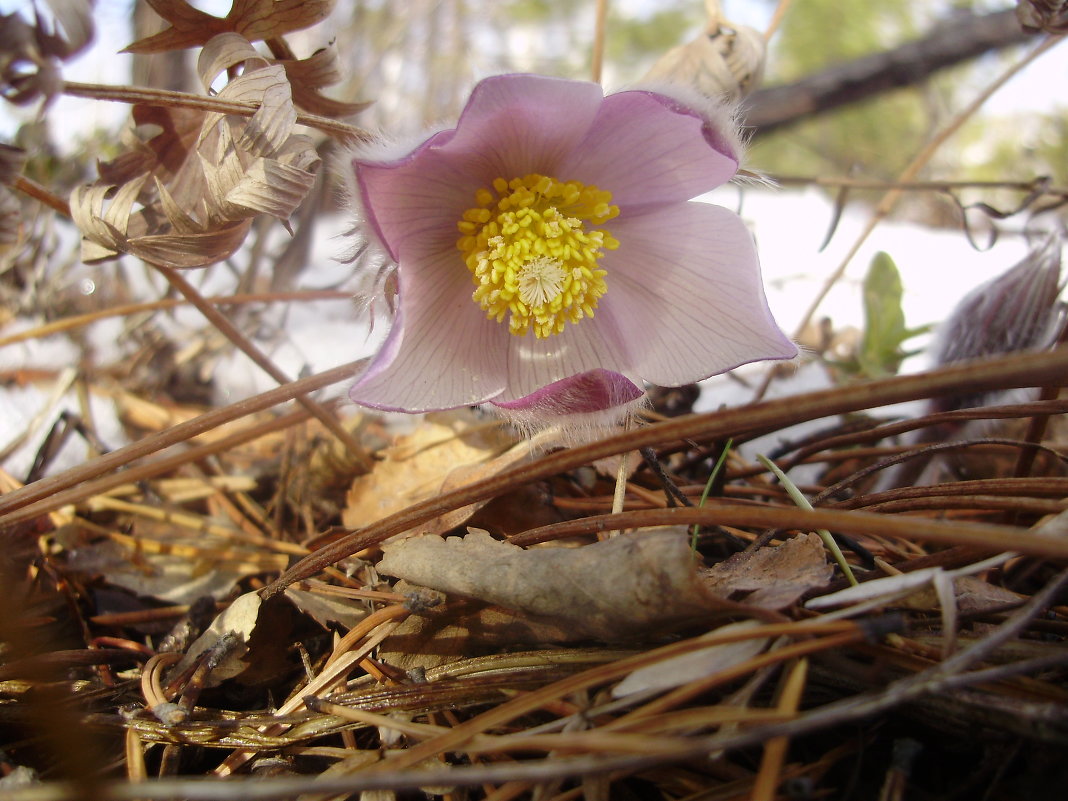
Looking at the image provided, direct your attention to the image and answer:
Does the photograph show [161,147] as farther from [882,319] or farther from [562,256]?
[882,319]

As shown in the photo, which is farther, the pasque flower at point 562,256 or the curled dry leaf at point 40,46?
the pasque flower at point 562,256

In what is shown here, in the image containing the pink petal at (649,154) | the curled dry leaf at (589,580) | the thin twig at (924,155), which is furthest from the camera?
the thin twig at (924,155)

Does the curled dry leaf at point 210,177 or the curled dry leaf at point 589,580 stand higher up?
the curled dry leaf at point 210,177

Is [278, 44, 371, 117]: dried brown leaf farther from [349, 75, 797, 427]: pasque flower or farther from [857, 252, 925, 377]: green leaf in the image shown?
[857, 252, 925, 377]: green leaf

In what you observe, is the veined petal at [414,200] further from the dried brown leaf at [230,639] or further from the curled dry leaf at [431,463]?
the dried brown leaf at [230,639]

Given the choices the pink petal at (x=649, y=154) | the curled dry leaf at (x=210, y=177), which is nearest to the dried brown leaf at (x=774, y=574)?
the pink petal at (x=649, y=154)

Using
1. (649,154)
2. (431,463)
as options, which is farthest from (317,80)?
(431,463)

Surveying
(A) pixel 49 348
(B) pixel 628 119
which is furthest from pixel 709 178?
(A) pixel 49 348
